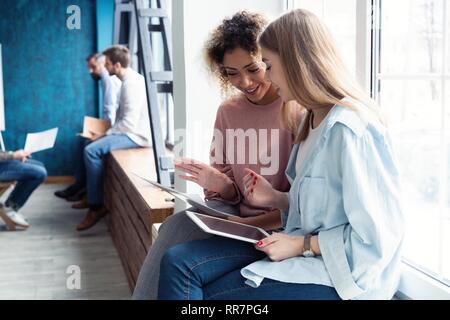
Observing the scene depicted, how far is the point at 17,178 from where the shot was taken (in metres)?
4.90

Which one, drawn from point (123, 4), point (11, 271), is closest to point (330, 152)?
point (11, 271)

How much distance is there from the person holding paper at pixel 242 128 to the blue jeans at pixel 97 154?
3082mm

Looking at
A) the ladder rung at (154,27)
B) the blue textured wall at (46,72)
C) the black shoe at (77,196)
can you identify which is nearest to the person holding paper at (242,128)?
the ladder rung at (154,27)

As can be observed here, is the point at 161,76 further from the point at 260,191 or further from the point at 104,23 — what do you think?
the point at 104,23

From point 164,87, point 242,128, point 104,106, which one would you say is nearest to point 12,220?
point 104,106

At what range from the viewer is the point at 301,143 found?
5.58ft

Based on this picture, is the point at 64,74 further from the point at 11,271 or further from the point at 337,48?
the point at 337,48

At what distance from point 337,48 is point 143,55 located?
219 centimetres

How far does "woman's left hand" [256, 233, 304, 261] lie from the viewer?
147cm

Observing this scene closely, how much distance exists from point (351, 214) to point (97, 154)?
4.00 meters

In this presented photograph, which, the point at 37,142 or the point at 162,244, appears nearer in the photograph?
the point at 162,244

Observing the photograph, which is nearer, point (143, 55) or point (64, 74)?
point (143, 55)

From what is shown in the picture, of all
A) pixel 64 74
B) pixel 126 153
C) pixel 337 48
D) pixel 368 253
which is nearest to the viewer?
pixel 368 253

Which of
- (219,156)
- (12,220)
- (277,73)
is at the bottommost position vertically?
(12,220)
